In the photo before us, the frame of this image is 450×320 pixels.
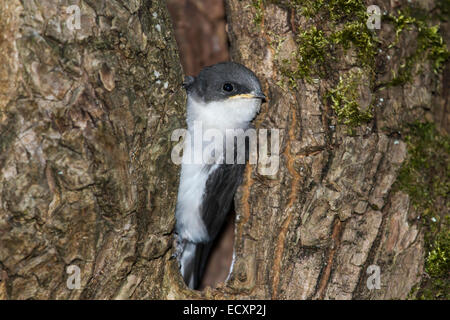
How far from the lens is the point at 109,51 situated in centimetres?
237

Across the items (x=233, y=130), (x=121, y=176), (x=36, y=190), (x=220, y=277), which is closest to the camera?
(x=36, y=190)

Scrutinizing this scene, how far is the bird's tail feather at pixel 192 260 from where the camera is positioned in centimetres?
362

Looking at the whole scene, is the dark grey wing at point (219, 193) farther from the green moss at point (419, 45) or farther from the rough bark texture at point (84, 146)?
the green moss at point (419, 45)

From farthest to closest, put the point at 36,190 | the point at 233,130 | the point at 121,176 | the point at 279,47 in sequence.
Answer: the point at 233,130 → the point at 279,47 → the point at 121,176 → the point at 36,190

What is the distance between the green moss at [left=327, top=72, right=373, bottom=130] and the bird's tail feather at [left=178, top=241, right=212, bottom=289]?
58.8 inches

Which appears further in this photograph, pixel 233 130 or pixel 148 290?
pixel 233 130

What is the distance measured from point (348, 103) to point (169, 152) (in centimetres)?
104

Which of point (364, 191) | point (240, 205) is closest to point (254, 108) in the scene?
point (240, 205)

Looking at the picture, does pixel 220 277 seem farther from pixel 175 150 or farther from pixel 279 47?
pixel 279 47

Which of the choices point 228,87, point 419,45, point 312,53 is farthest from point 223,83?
point 419,45

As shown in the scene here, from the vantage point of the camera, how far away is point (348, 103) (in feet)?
9.01

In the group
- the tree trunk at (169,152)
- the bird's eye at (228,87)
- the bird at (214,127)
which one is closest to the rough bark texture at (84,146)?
the tree trunk at (169,152)

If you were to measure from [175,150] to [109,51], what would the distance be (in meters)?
0.63

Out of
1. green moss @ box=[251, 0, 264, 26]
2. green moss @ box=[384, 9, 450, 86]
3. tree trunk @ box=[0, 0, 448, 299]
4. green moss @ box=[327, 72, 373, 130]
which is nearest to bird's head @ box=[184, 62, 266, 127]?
tree trunk @ box=[0, 0, 448, 299]
